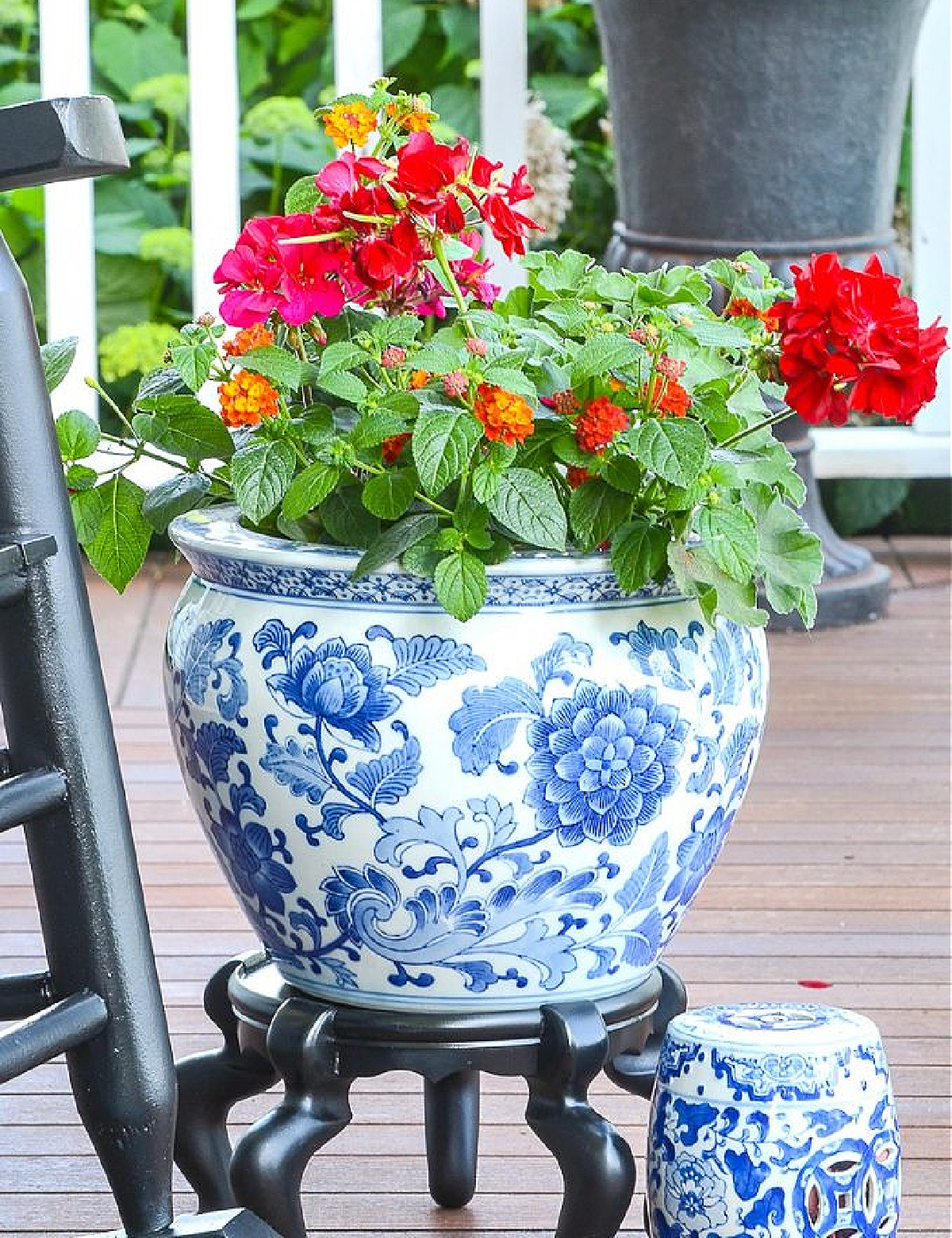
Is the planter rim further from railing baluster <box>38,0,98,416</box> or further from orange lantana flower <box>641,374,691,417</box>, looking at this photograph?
railing baluster <box>38,0,98,416</box>

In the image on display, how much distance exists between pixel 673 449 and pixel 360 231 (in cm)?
20

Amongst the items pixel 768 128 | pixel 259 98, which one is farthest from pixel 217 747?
pixel 259 98

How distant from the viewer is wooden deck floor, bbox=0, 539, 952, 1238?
132cm

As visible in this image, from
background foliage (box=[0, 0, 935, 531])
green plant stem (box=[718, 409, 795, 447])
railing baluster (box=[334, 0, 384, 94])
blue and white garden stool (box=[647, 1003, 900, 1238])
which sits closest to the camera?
blue and white garden stool (box=[647, 1003, 900, 1238])

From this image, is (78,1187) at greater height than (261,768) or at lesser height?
lesser

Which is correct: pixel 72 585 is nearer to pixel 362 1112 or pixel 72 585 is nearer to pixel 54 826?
pixel 54 826

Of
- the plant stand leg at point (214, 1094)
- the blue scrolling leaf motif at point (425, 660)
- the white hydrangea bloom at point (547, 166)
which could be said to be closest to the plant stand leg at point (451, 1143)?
the plant stand leg at point (214, 1094)

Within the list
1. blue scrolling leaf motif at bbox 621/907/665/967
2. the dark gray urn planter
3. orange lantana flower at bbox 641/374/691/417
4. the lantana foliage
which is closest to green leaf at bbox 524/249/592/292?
the lantana foliage

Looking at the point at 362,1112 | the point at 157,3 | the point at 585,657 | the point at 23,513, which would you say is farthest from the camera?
the point at 157,3

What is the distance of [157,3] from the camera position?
3562mm

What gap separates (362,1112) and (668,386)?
2.18ft

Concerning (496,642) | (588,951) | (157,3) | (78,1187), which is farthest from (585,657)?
(157,3)

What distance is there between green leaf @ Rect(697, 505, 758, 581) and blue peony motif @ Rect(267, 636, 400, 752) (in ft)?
0.58

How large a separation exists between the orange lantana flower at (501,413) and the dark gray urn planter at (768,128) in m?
1.81
